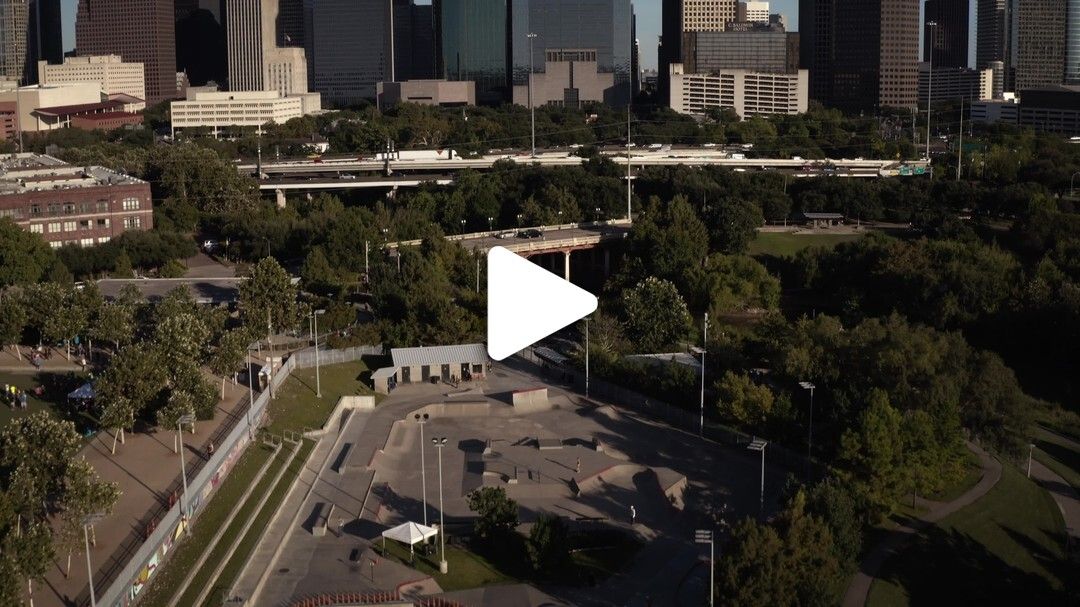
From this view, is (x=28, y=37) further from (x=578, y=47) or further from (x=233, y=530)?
(x=233, y=530)

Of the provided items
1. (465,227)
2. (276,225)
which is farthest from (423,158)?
(276,225)

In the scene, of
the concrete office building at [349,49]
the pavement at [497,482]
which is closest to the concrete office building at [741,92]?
the concrete office building at [349,49]

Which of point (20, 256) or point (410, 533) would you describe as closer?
point (410, 533)

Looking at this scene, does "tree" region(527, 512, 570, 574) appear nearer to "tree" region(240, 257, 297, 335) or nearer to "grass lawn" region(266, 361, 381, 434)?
"grass lawn" region(266, 361, 381, 434)

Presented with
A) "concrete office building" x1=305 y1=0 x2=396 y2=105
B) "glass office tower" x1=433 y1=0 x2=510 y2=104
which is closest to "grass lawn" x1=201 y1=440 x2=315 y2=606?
"glass office tower" x1=433 y1=0 x2=510 y2=104

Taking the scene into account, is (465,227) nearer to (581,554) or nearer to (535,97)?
(581,554)

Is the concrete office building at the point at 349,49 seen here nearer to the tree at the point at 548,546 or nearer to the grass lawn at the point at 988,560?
the grass lawn at the point at 988,560

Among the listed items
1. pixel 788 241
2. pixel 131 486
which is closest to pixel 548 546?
pixel 131 486
